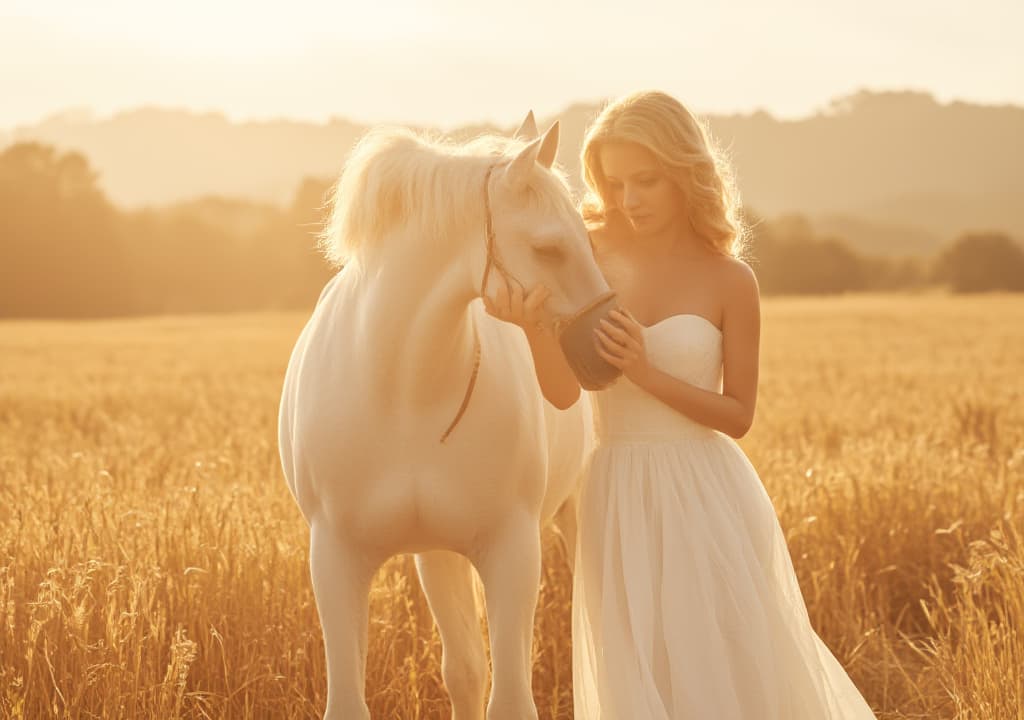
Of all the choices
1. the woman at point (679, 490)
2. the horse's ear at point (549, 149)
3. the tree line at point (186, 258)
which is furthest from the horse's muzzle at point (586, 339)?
the tree line at point (186, 258)

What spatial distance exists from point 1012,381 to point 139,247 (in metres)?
48.7

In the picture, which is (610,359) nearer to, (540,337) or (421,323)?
(540,337)

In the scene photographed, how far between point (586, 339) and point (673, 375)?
0.59 meters

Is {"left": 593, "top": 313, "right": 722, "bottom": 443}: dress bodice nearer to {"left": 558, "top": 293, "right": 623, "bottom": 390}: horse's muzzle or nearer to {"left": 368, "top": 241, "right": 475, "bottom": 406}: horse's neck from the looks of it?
{"left": 558, "top": 293, "right": 623, "bottom": 390}: horse's muzzle

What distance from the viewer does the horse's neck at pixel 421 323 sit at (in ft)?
10.4

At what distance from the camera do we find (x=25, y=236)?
50688 millimetres

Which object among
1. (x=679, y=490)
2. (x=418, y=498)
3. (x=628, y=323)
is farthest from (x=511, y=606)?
(x=628, y=323)

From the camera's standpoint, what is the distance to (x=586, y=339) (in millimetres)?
3006

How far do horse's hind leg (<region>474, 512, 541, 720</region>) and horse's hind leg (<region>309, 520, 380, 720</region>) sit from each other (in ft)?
1.30

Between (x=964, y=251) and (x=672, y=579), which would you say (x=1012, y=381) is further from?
(x=964, y=251)

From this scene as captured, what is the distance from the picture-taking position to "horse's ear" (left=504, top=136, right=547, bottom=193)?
2.96m

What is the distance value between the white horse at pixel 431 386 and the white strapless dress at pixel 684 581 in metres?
0.24

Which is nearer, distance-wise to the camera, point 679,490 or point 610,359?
point 610,359

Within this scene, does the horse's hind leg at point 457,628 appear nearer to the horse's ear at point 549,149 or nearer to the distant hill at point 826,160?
the horse's ear at point 549,149
